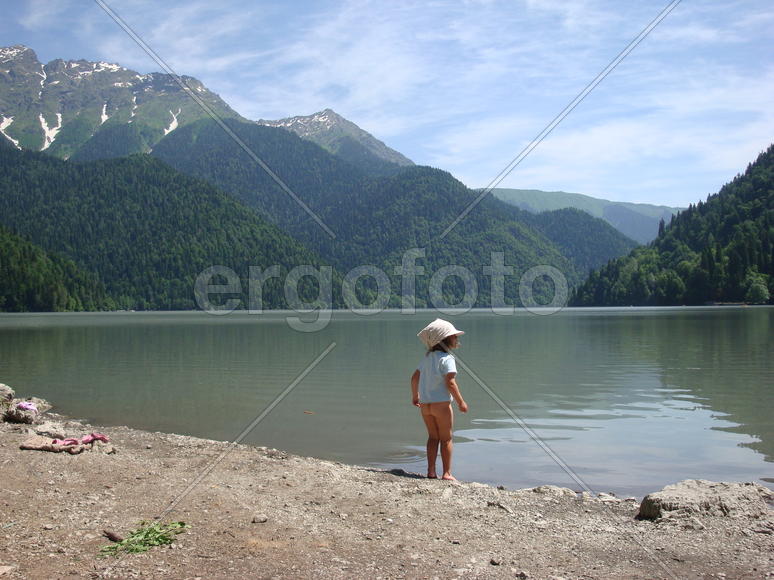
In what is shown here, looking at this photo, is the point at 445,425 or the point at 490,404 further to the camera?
the point at 490,404

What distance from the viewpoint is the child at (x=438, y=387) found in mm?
10422

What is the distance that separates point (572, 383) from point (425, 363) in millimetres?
15409

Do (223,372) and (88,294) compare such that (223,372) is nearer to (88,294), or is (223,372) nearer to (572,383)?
(572,383)

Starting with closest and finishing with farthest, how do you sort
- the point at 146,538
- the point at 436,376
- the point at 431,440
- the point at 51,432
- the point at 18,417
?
the point at 146,538
the point at 436,376
the point at 431,440
the point at 51,432
the point at 18,417

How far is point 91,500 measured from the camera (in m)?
7.98

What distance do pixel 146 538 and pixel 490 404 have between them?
14317 millimetres

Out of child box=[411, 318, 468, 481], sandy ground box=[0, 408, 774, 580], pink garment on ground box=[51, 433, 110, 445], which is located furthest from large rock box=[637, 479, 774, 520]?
pink garment on ground box=[51, 433, 110, 445]

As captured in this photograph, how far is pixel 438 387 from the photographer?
34.4 ft

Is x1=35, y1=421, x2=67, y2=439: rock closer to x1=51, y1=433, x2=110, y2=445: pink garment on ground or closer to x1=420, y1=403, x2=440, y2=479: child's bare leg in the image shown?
x1=51, y1=433, x2=110, y2=445: pink garment on ground

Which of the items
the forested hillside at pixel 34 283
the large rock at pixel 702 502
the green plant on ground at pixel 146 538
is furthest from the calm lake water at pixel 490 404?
the forested hillside at pixel 34 283

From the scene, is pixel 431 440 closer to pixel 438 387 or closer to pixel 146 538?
pixel 438 387

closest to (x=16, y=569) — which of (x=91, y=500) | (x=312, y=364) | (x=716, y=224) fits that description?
(x=91, y=500)

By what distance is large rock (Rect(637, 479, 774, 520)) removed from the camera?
7.99 m

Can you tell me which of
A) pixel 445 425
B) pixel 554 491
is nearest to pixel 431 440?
pixel 445 425
